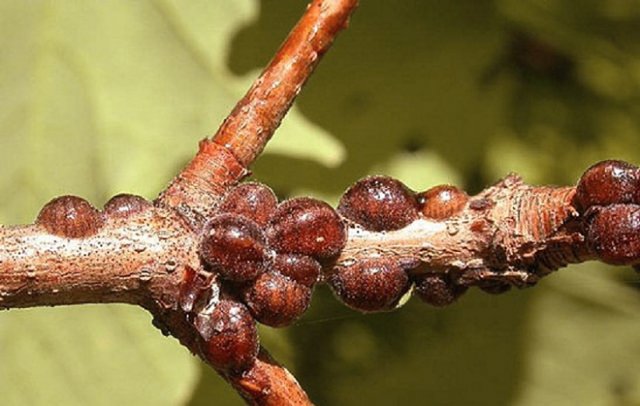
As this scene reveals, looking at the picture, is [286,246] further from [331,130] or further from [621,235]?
[331,130]

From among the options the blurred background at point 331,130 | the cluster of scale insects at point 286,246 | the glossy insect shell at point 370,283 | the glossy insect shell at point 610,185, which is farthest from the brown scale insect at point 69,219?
the blurred background at point 331,130

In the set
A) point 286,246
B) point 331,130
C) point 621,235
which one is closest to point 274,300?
point 286,246

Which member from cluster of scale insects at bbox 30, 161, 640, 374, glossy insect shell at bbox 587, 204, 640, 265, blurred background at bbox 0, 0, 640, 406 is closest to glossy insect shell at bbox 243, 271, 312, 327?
cluster of scale insects at bbox 30, 161, 640, 374

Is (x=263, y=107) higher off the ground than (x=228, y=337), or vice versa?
(x=263, y=107)

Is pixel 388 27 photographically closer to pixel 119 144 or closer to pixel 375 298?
pixel 119 144

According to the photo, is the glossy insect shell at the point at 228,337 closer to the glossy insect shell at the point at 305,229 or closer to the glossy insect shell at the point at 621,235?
the glossy insect shell at the point at 305,229

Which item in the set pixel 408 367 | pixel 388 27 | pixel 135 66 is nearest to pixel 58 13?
pixel 135 66
